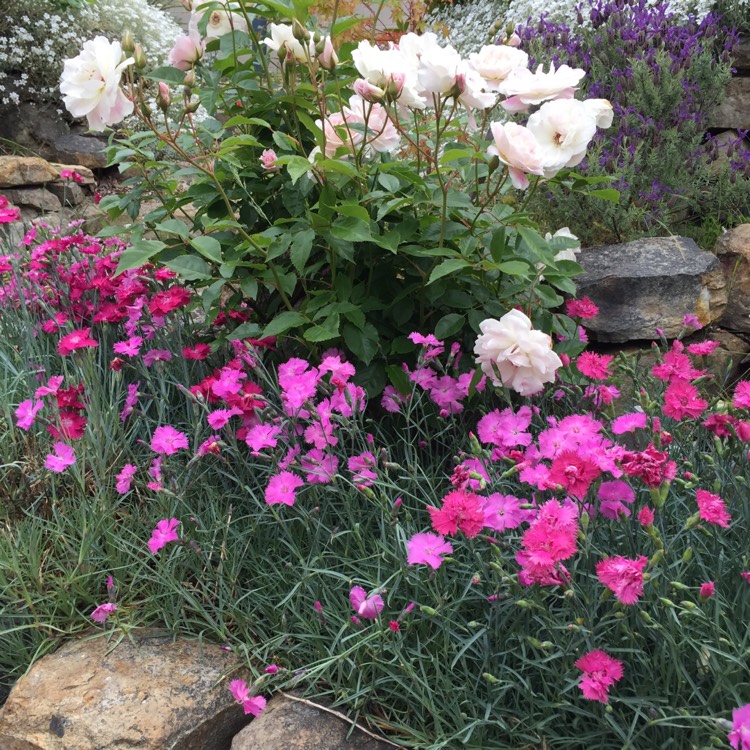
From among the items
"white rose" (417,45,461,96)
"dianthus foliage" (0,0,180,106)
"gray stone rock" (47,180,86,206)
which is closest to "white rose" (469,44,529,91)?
"white rose" (417,45,461,96)

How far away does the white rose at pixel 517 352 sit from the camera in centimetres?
162

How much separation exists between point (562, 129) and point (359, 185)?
2.11 ft

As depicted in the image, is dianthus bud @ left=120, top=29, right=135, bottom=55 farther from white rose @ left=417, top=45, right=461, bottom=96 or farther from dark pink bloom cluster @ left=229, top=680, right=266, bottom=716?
dark pink bloom cluster @ left=229, top=680, right=266, bottom=716

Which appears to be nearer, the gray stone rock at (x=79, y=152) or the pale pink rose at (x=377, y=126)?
the pale pink rose at (x=377, y=126)

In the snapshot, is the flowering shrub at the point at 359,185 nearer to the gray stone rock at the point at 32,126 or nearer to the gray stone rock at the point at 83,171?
the gray stone rock at the point at 83,171

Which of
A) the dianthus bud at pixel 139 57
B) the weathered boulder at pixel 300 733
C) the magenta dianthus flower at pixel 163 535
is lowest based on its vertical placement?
the weathered boulder at pixel 300 733

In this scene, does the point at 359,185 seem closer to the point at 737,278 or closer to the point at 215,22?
the point at 215,22

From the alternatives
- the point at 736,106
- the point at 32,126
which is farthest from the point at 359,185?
the point at 32,126

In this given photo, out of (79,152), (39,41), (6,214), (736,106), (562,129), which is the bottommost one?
(79,152)

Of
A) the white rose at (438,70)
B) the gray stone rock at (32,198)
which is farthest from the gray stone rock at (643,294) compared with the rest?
the gray stone rock at (32,198)

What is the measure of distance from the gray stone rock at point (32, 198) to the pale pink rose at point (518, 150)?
422cm

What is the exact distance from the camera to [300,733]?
1.52 m

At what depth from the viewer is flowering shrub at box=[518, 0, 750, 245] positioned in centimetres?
320

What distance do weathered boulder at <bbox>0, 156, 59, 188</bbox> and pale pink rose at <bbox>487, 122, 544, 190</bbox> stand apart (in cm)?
421
